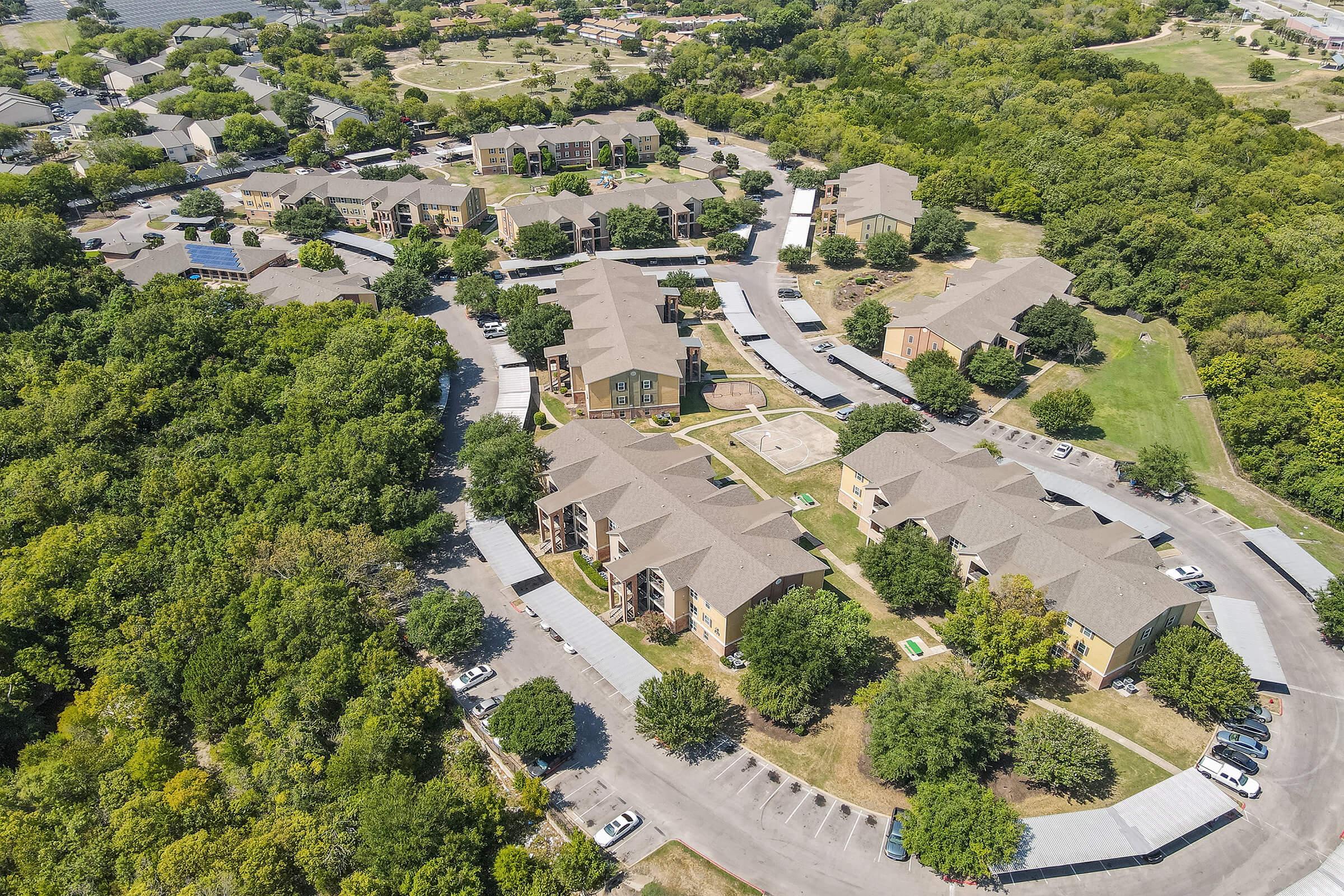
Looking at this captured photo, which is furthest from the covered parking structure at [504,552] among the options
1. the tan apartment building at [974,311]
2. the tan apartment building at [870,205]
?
the tan apartment building at [870,205]

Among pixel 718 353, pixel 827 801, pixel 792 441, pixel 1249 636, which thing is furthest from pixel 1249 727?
pixel 718 353

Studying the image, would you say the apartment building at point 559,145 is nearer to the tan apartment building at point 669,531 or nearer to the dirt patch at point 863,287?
the dirt patch at point 863,287

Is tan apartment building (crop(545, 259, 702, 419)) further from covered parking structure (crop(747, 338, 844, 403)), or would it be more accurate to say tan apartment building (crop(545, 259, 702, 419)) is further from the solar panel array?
the solar panel array

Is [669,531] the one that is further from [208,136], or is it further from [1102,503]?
[208,136]

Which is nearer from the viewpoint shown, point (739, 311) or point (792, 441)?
point (792, 441)

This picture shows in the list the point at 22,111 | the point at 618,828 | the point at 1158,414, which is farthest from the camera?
the point at 22,111

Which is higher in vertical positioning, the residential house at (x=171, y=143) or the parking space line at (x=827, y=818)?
the residential house at (x=171, y=143)

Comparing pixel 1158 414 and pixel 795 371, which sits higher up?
pixel 795 371
